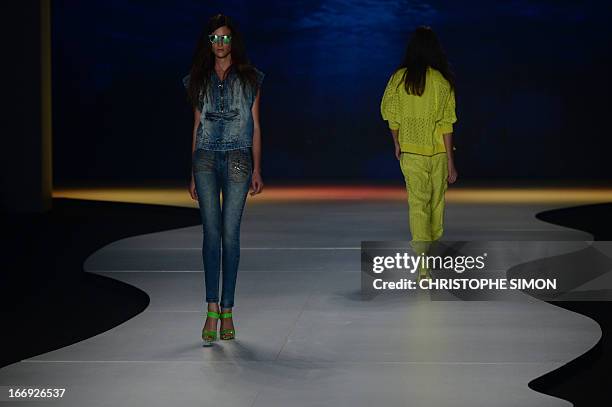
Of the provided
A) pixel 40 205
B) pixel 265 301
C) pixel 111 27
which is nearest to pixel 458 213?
pixel 40 205

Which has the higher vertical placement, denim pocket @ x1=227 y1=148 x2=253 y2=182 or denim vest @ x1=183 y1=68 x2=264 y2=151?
denim vest @ x1=183 y1=68 x2=264 y2=151

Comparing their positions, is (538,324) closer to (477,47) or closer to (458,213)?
(458,213)

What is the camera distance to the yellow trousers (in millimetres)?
7582

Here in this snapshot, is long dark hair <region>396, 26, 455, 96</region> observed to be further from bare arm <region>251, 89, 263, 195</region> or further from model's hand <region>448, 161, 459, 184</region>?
bare arm <region>251, 89, 263, 195</region>

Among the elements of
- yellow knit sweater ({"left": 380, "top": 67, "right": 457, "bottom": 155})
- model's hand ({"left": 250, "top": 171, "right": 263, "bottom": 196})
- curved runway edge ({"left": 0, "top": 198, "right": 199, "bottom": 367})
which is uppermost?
yellow knit sweater ({"left": 380, "top": 67, "right": 457, "bottom": 155})

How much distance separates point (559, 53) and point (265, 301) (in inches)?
751

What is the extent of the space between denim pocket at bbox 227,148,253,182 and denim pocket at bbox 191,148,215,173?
0.09 meters

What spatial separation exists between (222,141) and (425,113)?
188 cm

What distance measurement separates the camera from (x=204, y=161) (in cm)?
606

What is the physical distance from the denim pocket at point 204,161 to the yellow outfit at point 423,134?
177 centimetres

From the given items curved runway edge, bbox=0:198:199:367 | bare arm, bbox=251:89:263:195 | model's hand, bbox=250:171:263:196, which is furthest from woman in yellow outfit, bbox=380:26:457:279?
curved runway edge, bbox=0:198:199:367

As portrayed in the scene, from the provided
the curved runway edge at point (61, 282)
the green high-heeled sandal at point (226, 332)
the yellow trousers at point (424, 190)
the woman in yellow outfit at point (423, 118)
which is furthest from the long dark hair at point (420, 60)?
the curved runway edge at point (61, 282)

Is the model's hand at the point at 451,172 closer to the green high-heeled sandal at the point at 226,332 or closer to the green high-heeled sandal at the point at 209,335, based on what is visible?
the green high-heeled sandal at the point at 226,332

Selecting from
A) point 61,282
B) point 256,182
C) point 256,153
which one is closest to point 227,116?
point 256,153
